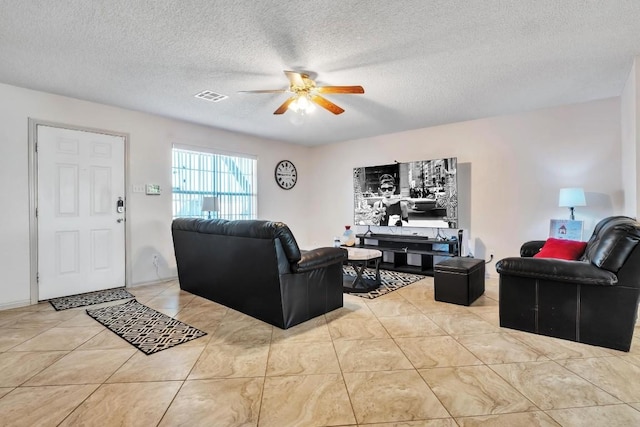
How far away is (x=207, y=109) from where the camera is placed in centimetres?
429

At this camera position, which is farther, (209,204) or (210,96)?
(209,204)

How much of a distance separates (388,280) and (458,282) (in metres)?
1.25

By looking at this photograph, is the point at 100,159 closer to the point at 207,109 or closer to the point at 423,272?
the point at 207,109

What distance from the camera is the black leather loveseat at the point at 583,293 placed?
2.34 meters

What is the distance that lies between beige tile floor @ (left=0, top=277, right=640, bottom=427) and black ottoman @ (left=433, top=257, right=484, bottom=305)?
450 millimetres

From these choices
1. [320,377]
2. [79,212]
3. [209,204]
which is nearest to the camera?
[320,377]

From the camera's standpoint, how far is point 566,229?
3.99 meters

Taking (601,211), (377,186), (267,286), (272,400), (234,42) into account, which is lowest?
(272,400)

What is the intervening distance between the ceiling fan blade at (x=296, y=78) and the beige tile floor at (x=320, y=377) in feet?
7.31

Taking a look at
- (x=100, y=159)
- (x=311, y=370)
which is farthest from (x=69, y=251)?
(x=311, y=370)

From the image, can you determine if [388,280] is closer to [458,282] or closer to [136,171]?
[458,282]

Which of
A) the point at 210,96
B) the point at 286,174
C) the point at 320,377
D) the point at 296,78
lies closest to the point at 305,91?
the point at 296,78

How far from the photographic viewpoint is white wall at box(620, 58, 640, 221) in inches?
118

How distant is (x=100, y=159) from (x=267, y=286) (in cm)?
298
